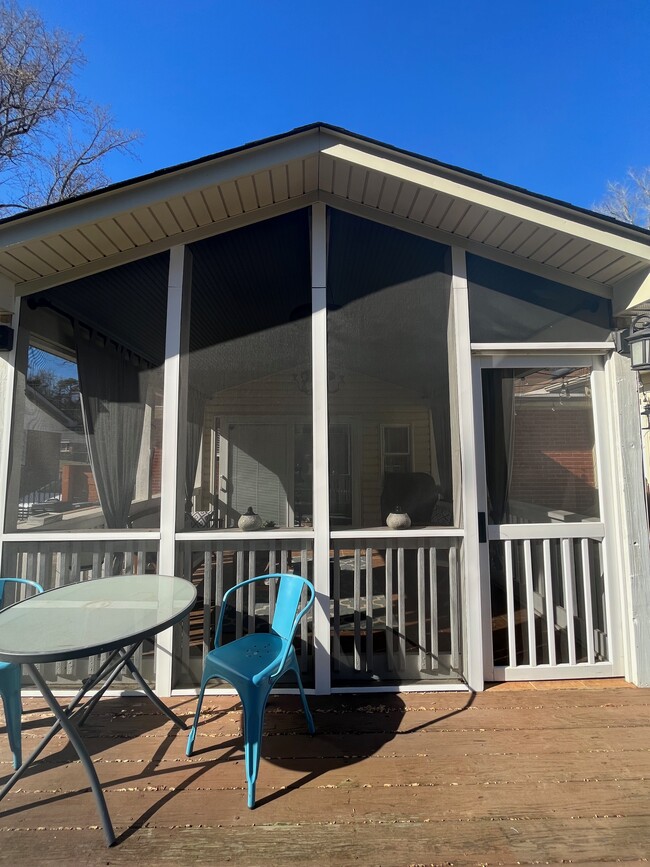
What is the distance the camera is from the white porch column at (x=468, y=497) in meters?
2.62

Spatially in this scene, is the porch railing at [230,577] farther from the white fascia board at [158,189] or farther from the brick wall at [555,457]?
the white fascia board at [158,189]

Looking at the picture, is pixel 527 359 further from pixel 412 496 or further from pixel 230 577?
pixel 230 577

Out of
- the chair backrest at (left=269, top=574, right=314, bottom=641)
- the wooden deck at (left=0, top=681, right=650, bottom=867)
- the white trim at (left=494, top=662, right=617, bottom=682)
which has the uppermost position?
the chair backrest at (left=269, top=574, right=314, bottom=641)

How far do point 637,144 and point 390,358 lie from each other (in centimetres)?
1114

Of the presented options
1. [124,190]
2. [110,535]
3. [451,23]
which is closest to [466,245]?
[124,190]

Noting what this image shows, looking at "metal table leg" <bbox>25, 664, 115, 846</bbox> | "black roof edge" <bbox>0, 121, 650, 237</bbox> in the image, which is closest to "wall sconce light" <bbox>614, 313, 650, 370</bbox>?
"black roof edge" <bbox>0, 121, 650, 237</bbox>

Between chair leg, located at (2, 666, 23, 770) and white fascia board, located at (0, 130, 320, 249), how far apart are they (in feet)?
7.10

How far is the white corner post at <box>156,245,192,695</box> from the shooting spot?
8.55ft

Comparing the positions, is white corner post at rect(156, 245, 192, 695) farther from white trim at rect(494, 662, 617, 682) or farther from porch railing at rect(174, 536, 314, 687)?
white trim at rect(494, 662, 617, 682)

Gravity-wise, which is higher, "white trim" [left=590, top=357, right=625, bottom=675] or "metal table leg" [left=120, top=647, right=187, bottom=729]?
"white trim" [left=590, top=357, right=625, bottom=675]

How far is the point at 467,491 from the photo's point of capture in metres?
2.69

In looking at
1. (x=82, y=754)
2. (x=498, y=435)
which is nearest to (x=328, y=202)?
(x=498, y=435)

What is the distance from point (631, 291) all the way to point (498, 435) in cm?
115

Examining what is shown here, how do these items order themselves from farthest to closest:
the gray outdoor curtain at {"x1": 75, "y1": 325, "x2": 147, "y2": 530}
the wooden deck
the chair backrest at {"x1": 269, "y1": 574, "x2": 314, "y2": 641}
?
the gray outdoor curtain at {"x1": 75, "y1": 325, "x2": 147, "y2": 530} < the chair backrest at {"x1": 269, "y1": 574, "x2": 314, "y2": 641} < the wooden deck
